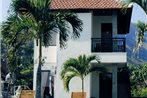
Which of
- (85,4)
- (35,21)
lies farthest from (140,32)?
(85,4)

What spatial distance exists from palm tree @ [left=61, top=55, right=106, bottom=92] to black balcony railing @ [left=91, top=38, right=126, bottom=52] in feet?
5.19

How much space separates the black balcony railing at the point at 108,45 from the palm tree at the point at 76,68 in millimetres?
1581

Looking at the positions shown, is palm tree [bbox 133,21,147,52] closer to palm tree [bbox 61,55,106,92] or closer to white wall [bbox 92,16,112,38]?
palm tree [bbox 61,55,106,92]

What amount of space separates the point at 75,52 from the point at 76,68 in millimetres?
1961

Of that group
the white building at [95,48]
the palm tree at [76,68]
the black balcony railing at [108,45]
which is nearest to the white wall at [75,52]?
the white building at [95,48]

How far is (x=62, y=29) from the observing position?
17.0m

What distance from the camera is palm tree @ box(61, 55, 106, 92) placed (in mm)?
23469

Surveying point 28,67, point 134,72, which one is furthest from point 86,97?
point 28,67

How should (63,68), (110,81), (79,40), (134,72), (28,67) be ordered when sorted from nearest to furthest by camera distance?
(63,68) < (79,40) < (110,81) < (134,72) < (28,67)

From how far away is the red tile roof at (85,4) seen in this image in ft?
84.5

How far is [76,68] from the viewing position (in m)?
23.6

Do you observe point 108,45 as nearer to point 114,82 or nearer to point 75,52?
point 75,52

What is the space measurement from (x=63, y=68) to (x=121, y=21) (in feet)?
22.5

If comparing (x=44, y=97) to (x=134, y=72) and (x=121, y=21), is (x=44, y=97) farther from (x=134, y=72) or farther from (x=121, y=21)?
(x=134, y=72)
